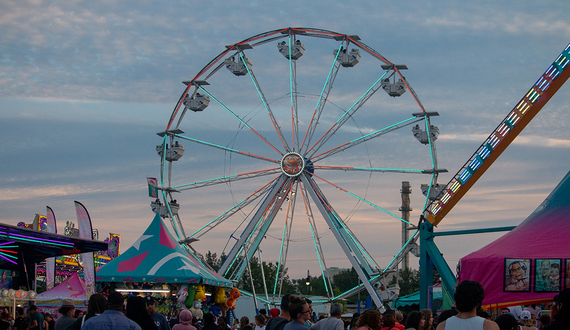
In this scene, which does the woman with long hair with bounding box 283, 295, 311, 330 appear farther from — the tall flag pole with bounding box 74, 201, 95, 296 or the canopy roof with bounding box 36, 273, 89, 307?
the tall flag pole with bounding box 74, 201, 95, 296

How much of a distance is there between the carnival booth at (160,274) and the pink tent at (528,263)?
23.2 feet

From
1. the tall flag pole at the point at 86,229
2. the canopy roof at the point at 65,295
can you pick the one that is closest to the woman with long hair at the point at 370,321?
the canopy roof at the point at 65,295

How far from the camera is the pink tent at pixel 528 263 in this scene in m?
8.91

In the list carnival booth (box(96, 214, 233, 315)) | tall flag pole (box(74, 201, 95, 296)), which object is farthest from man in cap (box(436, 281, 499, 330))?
tall flag pole (box(74, 201, 95, 296))

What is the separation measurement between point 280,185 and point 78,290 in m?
8.71

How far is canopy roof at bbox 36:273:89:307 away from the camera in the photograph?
71.2ft

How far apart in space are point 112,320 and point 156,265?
994cm

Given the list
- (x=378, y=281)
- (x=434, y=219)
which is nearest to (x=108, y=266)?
(x=434, y=219)

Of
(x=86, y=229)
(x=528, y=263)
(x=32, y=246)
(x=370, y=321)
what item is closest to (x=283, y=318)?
(x=370, y=321)

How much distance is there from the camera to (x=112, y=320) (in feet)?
16.6

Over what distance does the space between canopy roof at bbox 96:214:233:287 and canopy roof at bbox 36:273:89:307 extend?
6969 mm

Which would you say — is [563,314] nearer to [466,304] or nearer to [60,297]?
[466,304]

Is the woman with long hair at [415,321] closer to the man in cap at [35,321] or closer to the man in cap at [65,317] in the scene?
the man in cap at [65,317]

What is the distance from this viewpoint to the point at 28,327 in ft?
39.2
